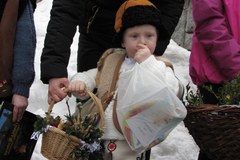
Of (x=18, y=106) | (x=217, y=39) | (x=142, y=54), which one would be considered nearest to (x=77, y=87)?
(x=142, y=54)

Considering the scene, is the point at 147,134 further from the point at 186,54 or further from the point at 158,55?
the point at 186,54

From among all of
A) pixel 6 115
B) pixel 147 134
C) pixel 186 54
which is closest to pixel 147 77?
pixel 147 134

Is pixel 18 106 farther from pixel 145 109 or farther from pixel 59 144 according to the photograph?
pixel 145 109

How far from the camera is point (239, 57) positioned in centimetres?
357

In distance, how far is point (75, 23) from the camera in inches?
125

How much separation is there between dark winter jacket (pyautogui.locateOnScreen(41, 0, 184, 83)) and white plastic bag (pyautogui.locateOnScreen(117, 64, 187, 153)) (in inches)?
17.6

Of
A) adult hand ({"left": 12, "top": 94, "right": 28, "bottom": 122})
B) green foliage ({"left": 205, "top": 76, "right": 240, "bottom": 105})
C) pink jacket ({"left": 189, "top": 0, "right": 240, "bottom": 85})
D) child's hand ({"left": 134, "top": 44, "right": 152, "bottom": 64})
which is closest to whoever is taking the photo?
child's hand ({"left": 134, "top": 44, "right": 152, "bottom": 64})

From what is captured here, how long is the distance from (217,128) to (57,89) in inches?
37.2

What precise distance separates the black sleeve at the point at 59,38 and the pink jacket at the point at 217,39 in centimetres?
96

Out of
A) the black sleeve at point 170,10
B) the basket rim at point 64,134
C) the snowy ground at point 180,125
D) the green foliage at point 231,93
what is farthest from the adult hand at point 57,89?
the snowy ground at point 180,125

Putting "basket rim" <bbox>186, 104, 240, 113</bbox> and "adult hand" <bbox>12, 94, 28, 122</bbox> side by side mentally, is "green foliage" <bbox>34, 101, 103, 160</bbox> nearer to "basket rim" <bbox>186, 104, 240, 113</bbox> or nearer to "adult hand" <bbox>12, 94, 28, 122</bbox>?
"adult hand" <bbox>12, 94, 28, 122</bbox>

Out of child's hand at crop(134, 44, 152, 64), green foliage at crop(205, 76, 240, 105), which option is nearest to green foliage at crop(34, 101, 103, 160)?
child's hand at crop(134, 44, 152, 64)

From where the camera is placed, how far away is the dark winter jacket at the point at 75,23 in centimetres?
307

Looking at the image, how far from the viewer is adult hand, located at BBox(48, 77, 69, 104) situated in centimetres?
297
